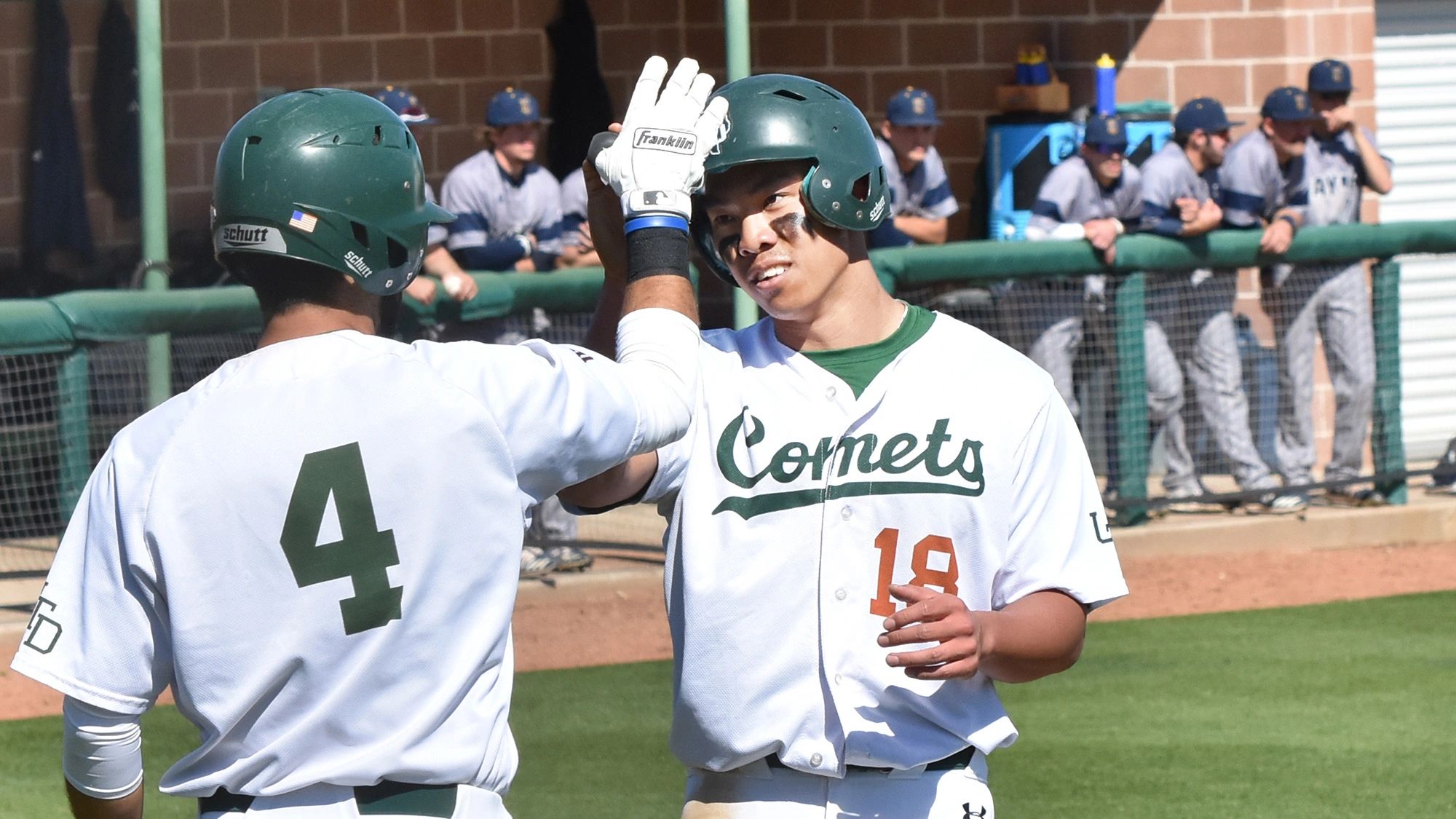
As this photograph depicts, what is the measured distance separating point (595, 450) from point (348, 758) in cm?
50

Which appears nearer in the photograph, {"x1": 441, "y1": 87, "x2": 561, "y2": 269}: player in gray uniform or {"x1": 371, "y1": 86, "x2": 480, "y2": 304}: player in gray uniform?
{"x1": 371, "y1": 86, "x2": 480, "y2": 304}: player in gray uniform

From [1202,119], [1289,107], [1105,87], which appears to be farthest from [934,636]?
[1105,87]

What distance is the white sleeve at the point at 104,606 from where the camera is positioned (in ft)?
7.39

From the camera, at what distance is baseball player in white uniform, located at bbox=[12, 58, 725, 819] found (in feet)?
7.41

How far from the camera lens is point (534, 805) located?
519 centimetres

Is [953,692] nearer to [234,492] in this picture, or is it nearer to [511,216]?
[234,492]

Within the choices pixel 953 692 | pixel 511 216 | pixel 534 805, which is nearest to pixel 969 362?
pixel 953 692

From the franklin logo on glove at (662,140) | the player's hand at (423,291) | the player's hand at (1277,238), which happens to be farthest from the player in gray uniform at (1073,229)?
the franklin logo on glove at (662,140)

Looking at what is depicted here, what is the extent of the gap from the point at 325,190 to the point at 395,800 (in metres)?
0.80

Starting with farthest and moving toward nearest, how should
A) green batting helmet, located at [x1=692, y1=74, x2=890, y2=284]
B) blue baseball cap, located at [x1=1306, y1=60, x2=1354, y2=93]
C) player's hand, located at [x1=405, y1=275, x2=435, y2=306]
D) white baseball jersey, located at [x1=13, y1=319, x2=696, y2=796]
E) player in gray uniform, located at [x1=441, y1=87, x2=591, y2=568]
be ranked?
blue baseball cap, located at [x1=1306, y1=60, x2=1354, y2=93] < player in gray uniform, located at [x1=441, y1=87, x2=591, y2=568] < player's hand, located at [x1=405, y1=275, x2=435, y2=306] < green batting helmet, located at [x1=692, y1=74, x2=890, y2=284] < white baseball jersey, located at [x1=13, y1=319, x2=696, y2=796]

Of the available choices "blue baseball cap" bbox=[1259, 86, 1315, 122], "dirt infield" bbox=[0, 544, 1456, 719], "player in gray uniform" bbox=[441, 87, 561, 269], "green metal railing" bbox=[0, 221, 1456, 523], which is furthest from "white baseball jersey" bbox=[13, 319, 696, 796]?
"blue baseball cap" bbox=[1259, 86, 1315, 122]

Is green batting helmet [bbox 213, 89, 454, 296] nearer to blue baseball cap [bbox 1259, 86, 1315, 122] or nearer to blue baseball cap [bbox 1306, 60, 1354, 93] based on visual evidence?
blue baseball cap [bbox 1259, 86, 1315, 122]

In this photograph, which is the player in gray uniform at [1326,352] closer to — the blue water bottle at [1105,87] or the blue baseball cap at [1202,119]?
the blue baseball cap at [1202,119]

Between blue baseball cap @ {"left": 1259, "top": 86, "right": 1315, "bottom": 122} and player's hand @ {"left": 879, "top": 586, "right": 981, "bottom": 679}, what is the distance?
7.79 m
